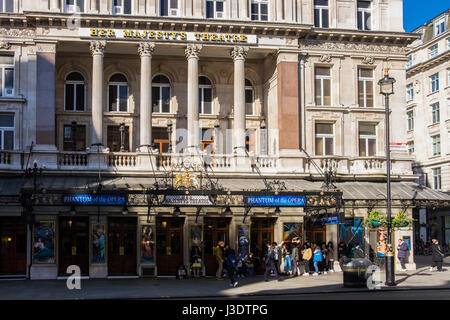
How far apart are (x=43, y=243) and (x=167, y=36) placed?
13.6 m

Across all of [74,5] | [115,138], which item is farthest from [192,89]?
[74,5]

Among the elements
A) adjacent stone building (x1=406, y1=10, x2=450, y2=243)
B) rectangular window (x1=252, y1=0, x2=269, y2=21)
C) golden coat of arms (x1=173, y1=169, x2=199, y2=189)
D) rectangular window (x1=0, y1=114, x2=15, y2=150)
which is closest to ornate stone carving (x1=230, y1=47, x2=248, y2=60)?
rectangular window (x1=252, y1=0, x2=269, y2=21)

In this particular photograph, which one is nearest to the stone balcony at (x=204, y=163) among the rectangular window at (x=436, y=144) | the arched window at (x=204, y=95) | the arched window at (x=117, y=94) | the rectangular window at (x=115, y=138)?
the rectangular window at (x=115, y=138)

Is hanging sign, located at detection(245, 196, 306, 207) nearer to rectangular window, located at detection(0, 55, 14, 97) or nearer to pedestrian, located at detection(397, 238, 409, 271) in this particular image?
pedestrian, located at detection(397, 238, 409, 271)

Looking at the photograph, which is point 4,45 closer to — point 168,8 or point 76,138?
point 76,138

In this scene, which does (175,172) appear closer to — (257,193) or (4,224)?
→ (257,193)

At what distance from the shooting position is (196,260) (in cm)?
3612

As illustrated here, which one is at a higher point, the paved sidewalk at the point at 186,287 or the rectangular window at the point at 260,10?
the rectangular window at the point at 260,10

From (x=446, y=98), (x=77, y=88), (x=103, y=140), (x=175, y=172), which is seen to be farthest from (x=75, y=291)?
(x=446, y=98)

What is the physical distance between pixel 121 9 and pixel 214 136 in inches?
376

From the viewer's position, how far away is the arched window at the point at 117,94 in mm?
41281

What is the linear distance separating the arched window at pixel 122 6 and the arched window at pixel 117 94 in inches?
163

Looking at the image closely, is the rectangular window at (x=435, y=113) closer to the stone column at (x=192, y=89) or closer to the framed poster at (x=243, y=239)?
the stone column at (x=192, y=89)

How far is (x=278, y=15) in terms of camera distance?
40.4m
